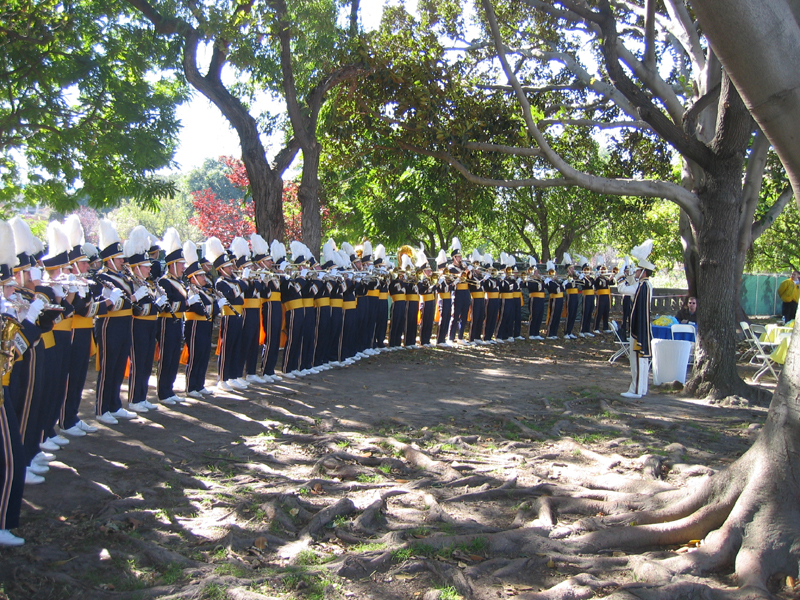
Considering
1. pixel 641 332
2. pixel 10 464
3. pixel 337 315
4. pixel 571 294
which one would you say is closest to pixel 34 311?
pixel 10 464

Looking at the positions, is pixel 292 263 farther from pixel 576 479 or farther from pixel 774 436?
pixel 774 436

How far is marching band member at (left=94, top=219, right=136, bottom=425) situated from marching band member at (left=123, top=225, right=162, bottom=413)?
170mm

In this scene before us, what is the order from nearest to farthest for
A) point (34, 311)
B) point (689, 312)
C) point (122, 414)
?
point (34, 311) → point (122, 414) → point (689, 312)

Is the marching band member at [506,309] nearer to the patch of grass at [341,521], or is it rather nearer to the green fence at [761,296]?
the patch of grass at [341,521]

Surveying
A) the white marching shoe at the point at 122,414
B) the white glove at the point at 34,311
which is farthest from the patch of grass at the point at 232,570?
the white marching shoe at the point at 122,414

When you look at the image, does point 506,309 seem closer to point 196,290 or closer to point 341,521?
point 196,290

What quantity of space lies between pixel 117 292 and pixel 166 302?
0.83 meters

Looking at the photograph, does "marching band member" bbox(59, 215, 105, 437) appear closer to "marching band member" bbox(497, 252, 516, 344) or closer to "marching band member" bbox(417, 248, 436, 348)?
"marching band member" bbox(417, 248, 436, 348)

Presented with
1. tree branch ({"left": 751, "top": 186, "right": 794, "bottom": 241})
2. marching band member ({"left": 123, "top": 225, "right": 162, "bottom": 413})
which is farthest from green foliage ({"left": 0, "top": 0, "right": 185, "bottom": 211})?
tree branch ({"left": 751, "top": 186, "right": 794, "bottom": 241})

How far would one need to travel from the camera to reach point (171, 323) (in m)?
8.84

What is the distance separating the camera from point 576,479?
584cm

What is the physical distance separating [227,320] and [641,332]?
6.24 meters

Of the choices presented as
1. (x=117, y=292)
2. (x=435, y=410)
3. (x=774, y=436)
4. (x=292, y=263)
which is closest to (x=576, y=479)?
(x=774, y=436)

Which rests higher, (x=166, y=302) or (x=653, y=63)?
(x=653, y=63)
